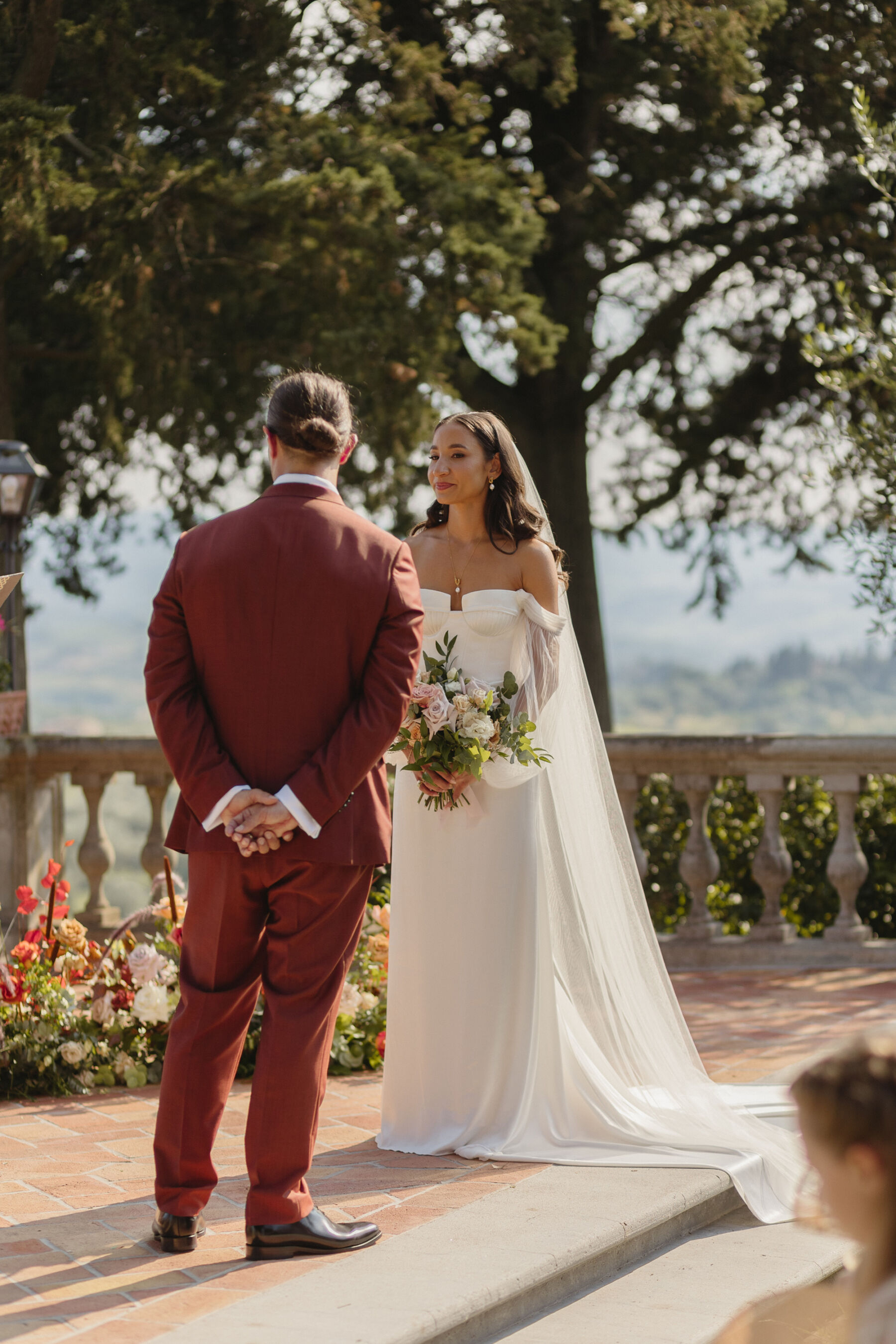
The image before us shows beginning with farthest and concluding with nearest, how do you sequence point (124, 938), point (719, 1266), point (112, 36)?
1. point (112, 36)
2. point (124, 938)
3. point (719, 1266)

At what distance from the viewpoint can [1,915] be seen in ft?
27.2

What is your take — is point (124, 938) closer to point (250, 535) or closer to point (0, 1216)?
point (0, 1216)

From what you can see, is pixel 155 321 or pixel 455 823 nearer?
pixel 455 823

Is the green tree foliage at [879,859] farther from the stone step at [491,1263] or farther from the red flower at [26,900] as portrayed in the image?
the red flower at [26,900]

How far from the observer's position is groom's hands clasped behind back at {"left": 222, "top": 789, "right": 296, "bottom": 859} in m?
3.34

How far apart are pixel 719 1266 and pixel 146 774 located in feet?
16.8

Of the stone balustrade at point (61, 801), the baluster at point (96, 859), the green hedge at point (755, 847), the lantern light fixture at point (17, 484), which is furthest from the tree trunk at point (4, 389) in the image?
the green hedge at point (755, 847)

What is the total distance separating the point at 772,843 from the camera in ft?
25.6

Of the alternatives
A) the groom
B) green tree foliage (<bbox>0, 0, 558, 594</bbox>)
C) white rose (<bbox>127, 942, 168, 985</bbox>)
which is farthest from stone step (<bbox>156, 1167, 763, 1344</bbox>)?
green tree foliage (<bbox>0, 0, 558, 594</bbox>)

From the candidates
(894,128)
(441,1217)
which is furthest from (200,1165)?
(894,128)

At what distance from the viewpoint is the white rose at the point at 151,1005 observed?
17.8 feet

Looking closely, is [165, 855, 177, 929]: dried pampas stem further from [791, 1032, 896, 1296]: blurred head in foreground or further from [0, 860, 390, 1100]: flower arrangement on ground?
[791, 1032, 896, 1296]: blurred head in foreground

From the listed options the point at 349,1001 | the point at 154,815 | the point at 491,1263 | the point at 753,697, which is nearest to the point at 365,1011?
the point at 349,1001

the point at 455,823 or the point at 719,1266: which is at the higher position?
the point at 455,823
